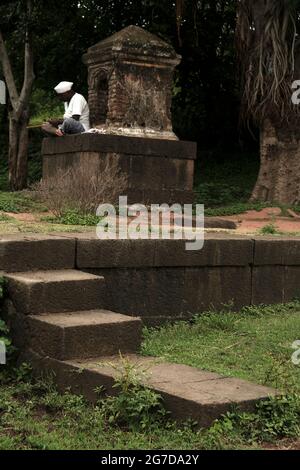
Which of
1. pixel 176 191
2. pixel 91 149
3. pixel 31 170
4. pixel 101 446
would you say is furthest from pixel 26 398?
pixel 31 170

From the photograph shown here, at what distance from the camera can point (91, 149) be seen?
35.1 feet

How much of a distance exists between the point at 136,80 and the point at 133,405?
8.05 metres

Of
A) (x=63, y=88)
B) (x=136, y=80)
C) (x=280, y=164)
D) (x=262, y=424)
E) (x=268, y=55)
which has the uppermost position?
(x=268, y=55)

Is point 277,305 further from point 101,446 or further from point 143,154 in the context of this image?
point 143,154

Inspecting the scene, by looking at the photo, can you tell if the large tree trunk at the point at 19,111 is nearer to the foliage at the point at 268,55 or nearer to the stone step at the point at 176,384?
the foliage at the point at 268,55

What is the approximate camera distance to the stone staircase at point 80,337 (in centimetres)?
446

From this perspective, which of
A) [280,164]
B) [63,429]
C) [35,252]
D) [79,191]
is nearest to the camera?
[63,429]

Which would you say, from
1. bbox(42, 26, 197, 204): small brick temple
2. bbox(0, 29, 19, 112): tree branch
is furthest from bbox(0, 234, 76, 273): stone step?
bbox(0, 29, 19, 112): tree branch

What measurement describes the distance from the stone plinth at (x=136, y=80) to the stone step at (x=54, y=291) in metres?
6.03

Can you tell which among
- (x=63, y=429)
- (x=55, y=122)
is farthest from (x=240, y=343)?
(x=55, y=122)

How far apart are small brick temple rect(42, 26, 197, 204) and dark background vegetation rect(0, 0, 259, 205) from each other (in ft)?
20.9

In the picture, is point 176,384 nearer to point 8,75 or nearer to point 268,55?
point 268,55
